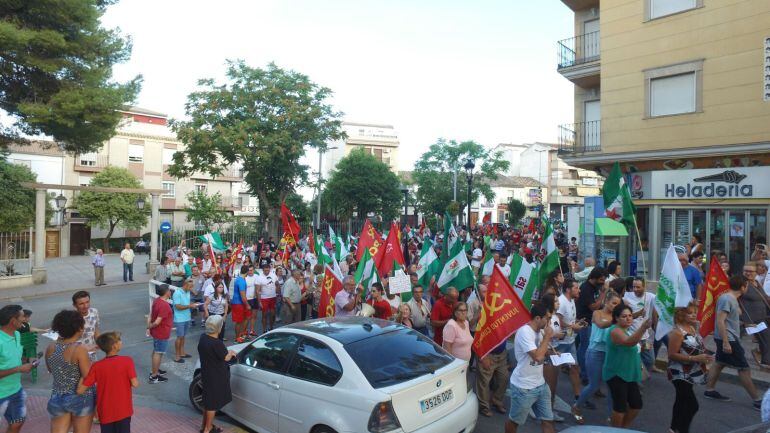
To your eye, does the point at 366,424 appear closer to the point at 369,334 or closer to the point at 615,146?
the point at 369,334

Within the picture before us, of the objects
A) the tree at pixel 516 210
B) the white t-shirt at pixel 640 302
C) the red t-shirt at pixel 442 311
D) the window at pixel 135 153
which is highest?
the window at pixel 135 153

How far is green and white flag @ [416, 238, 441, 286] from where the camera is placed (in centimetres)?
1131

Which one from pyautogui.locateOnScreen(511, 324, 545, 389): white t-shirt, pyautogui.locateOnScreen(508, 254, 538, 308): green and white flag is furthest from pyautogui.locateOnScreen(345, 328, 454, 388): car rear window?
pyautogui.locateOnScreen(508, 254, 538, 308): green and white flag

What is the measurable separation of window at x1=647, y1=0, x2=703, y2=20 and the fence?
2357 centimetres

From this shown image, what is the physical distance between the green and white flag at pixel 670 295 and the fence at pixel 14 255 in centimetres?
2197

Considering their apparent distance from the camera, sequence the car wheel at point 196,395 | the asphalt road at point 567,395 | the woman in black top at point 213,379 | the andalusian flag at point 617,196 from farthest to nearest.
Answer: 1. the andalusian flag at point 617,196
2. the car wheel at point 196,395
3. the asphalt road at point 567,395
4. the woman in black top at point 213,379

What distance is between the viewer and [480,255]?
17562mm

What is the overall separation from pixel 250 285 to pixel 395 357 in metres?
6.72

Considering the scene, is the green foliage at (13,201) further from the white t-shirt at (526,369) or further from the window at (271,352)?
the white t-shirt at (526,369)

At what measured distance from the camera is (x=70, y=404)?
4.86 m

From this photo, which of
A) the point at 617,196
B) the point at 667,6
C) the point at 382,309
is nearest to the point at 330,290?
the point at 382,309

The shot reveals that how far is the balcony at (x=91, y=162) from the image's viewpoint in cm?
4500

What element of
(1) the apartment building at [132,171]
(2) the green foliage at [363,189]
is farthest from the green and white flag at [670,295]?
(1) the apartment building at [132,171]

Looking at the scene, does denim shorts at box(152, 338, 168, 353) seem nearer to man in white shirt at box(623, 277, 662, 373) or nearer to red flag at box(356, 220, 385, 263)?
red flag at box(356, 220, 385, 263)
